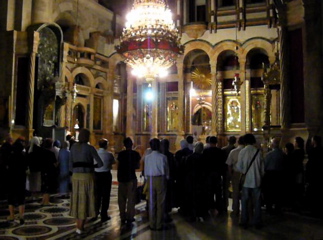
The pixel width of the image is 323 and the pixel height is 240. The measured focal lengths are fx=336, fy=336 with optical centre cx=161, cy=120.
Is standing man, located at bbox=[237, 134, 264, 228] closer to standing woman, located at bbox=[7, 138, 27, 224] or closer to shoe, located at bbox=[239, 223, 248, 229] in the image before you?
shoe, located at bbox=[239, 223, 248, 229]

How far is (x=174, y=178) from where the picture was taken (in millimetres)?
6277

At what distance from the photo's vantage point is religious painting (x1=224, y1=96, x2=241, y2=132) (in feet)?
58.9

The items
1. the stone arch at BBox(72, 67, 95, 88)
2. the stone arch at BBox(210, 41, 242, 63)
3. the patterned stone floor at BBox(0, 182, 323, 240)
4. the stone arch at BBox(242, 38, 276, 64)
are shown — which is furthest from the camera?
the stone arch at BBox(72, 67, 95, 88)

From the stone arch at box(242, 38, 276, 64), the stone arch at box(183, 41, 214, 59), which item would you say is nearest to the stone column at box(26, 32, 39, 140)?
the stone arch at box(183, 41, 214, 59)

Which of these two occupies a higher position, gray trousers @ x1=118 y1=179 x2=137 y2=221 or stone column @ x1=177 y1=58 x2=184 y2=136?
stone column @ x1=177 y1=58 x2=184 y2=136

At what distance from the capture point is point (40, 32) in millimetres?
12461

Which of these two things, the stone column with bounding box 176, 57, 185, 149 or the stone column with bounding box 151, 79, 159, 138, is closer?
the stone column with bounding box 176, 57, 185, 149

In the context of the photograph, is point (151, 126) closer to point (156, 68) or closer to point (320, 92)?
point (156, 68)

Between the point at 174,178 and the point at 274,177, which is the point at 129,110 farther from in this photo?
the point at 274,177

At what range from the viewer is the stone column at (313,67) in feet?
26.1

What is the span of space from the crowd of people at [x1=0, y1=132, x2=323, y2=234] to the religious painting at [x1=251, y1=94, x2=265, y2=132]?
418 inches

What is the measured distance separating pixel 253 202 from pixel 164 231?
1.55 meters

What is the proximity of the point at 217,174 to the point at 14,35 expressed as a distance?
918 centimetres

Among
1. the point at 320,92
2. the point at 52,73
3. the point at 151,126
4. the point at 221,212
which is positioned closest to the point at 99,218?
the point at 221,212
